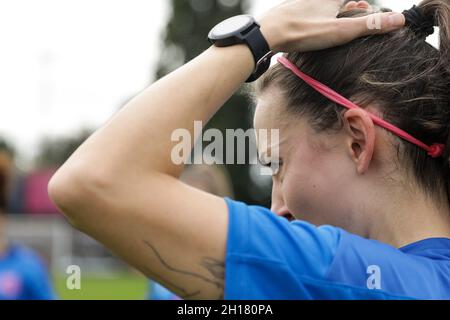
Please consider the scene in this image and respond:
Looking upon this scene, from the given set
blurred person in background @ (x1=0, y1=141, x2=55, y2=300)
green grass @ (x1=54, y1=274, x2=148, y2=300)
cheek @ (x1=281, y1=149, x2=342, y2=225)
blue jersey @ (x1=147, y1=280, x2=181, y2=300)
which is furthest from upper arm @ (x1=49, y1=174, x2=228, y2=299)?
green grass @ (x1=54, y1=274, x2=148, y2=300)

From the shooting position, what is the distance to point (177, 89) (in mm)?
1994

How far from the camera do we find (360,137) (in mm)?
2189

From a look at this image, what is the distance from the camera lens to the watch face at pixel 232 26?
2108 millimetres

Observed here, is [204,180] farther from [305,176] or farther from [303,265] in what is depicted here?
[303,265]

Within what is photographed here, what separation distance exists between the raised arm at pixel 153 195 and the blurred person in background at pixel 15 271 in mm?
5456

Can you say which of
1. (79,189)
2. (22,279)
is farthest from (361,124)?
(22,279)

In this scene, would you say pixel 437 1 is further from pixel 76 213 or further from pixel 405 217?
pixel 76 213

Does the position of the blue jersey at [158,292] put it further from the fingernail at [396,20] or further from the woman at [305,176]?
the fingernail at [396,20]

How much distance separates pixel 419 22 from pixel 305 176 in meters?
0.59

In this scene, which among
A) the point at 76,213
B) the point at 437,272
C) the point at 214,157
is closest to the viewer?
the point at 76,213

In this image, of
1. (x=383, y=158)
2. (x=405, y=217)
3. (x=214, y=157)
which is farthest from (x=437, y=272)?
(x=214, y=157)

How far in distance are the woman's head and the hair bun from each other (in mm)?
38

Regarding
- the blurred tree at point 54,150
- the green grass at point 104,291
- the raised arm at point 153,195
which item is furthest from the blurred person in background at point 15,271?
the blurred tree at point 54,150

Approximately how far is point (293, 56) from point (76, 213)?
85 centimetres
